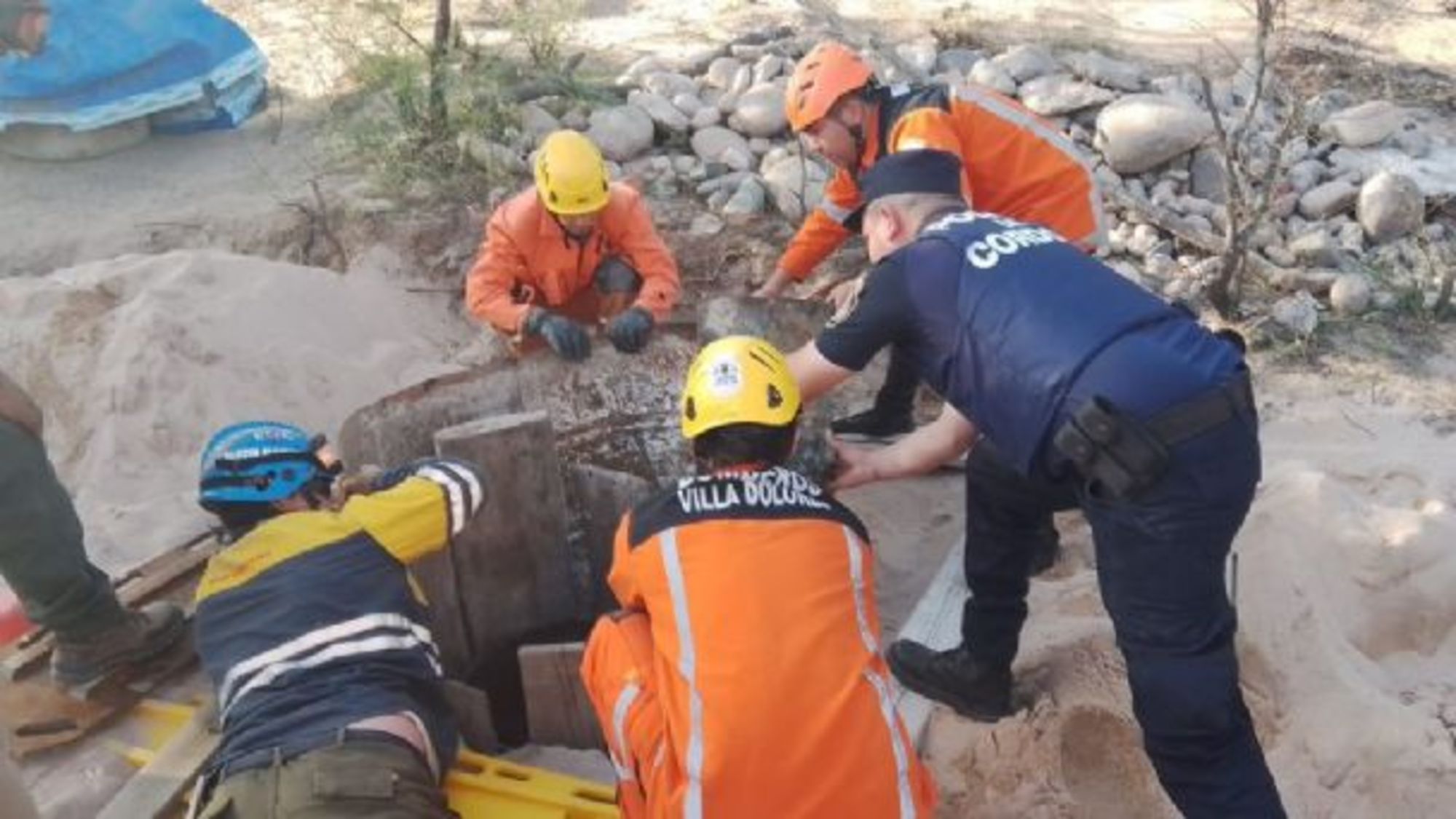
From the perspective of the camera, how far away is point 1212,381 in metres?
2.54

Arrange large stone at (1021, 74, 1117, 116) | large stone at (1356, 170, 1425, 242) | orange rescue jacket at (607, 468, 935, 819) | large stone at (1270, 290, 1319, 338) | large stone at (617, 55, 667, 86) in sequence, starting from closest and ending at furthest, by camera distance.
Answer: orange rescue jacket at (607, 468, 935, 819) < large stone at (1270, 290, 1319, 338) < large stone at (1356, 170, 1425, 242) < large stone at (1021, 74, 1117, 116) < large stone at (617, 55, 667, 86)

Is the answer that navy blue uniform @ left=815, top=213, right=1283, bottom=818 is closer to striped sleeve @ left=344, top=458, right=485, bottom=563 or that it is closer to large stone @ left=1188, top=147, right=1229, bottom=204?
striped sleeve @ left=344, top=458, right=485, bottom=563

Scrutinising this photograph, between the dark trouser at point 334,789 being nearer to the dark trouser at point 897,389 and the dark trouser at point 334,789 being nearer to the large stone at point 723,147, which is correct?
the dark trouser at point 897,389

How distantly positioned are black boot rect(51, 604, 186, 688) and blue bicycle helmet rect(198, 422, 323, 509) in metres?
0.73

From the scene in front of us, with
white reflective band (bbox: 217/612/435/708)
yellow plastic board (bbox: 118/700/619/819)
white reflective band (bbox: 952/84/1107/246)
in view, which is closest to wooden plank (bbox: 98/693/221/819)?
white reflective band (bbox: 217/612/435/708)

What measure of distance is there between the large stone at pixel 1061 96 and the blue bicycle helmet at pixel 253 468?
4633 mm

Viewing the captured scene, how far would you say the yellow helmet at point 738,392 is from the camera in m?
2.75

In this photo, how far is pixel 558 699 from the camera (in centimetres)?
340

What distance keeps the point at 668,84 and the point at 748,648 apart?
5.32 metres

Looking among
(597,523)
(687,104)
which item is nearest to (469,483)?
(597,523)

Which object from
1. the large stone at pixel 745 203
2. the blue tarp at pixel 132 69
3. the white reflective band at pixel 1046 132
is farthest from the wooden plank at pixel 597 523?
the blue tarp at pixel 132 69

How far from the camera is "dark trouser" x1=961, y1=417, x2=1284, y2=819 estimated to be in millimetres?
2527

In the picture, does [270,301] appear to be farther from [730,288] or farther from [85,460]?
[730,288]

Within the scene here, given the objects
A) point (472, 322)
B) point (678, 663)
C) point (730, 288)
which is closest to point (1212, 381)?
point (678, 663)
